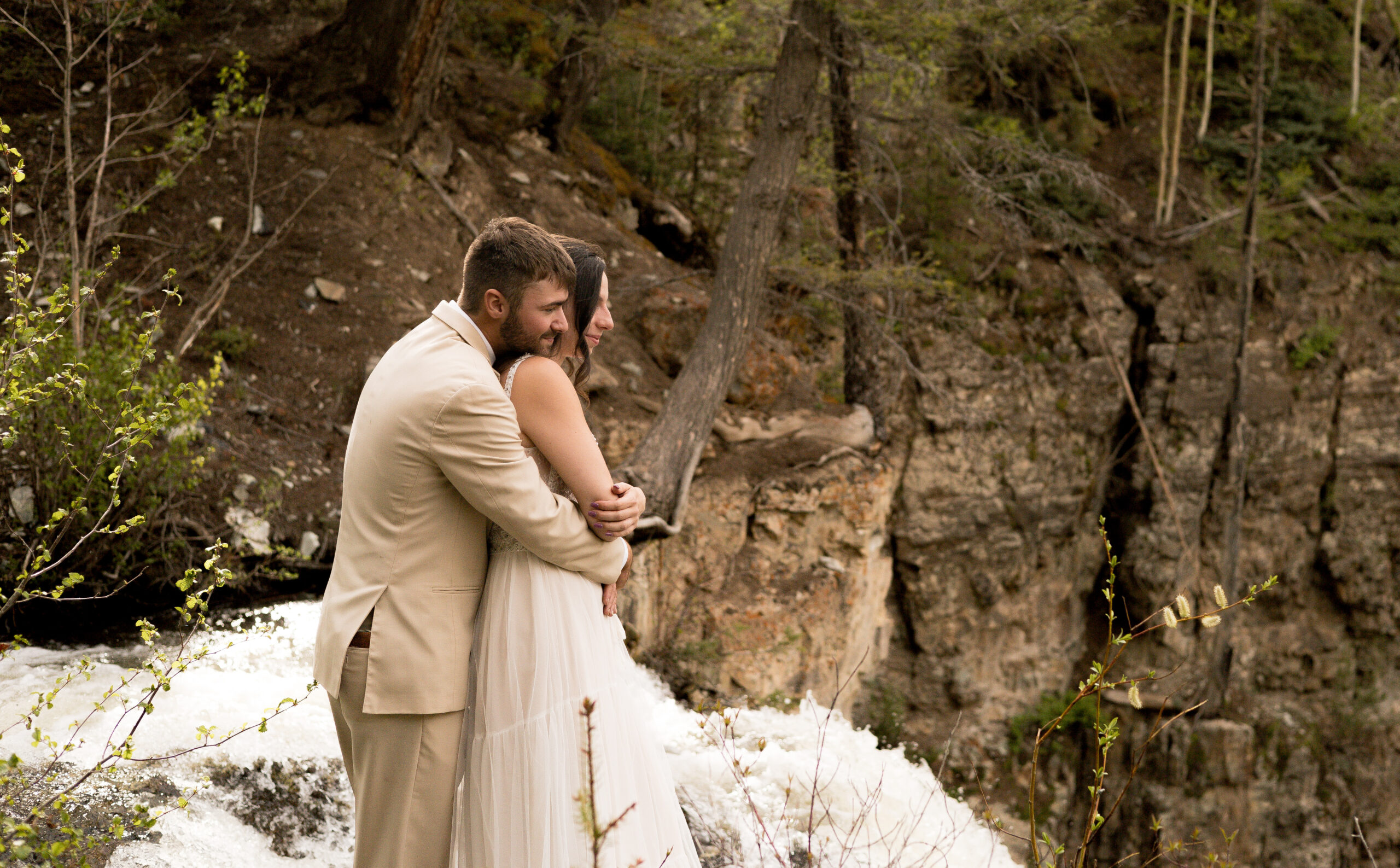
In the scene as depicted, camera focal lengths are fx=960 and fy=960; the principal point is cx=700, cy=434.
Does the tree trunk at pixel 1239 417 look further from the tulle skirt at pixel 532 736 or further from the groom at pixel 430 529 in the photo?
the groom at pixel 430 529

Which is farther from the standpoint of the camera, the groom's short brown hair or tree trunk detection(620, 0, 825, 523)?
tree trunk detection(620, 0, 825, 523)

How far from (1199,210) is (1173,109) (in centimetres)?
182

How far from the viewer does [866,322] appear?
29.2 ft

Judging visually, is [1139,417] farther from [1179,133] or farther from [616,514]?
[616,514]

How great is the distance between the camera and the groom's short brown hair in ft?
7.02

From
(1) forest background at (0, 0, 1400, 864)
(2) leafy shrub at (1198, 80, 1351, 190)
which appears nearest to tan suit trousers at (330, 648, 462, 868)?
(1) forest background at (0, 0, 1400, 864)

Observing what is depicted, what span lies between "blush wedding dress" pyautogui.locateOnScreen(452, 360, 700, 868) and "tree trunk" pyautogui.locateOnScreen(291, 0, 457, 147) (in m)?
6.60

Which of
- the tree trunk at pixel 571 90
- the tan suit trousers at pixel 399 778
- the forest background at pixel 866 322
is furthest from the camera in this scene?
the tree trunk at pixel 571 90

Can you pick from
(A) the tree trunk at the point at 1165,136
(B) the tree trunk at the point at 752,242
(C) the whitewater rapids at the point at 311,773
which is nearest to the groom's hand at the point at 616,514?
(C) the whitewater rapids at the point at 311,773

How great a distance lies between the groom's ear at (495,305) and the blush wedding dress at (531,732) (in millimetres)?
118

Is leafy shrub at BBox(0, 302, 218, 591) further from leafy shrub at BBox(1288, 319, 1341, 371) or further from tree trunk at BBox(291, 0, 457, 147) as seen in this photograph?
leafy shrub at BBox(1288, 319, 1341, 371)

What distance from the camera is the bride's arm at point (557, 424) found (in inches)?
84.8

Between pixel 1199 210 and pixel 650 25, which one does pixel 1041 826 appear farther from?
pixel 650 25

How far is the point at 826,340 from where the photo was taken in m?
10.2
